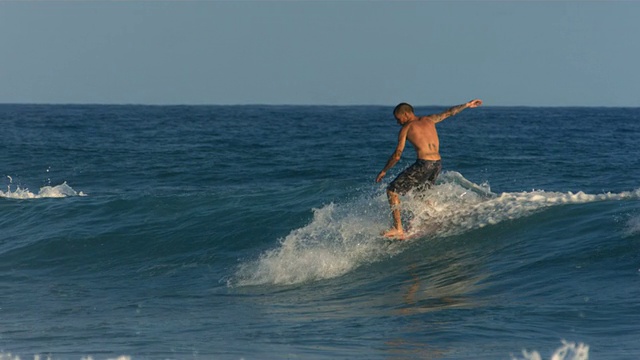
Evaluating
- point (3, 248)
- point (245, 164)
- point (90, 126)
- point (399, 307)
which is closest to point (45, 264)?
point (3, 248)

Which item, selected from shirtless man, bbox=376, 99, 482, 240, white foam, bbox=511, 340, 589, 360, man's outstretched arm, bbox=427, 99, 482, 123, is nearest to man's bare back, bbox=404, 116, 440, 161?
shirtless man, bbox=376, 99, 482, 240

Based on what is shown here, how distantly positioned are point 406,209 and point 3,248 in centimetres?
616

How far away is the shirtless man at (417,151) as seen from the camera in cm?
1044

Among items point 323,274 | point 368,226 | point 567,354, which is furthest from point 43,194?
point 567,354

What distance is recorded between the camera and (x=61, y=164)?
25828 millimetres

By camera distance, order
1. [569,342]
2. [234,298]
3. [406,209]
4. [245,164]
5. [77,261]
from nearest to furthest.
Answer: [569,342]
[234,298]
[406,209]
[77,261]
[245,164]

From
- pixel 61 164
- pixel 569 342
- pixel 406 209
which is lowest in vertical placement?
pixel 569 342

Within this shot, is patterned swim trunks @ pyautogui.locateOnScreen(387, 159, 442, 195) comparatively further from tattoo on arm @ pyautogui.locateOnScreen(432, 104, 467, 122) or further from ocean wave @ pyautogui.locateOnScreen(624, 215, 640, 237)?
ocean wave @ pyautogui.locateOnScreen(624, 215, 640, 237)

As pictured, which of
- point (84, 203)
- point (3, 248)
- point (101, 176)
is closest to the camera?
point (3, 248)

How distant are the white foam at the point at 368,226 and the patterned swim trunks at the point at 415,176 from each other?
1.18 feet

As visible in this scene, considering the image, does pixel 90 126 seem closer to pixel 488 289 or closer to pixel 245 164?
pixel 245 164

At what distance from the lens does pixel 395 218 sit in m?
10.9

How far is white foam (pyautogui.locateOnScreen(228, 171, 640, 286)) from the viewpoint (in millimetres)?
10648

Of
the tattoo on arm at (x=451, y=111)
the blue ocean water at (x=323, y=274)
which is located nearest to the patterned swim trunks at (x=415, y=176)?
the blue ocean water at (x=323, y=274)
